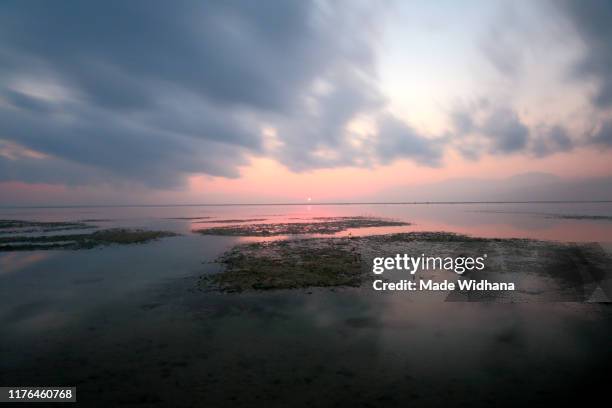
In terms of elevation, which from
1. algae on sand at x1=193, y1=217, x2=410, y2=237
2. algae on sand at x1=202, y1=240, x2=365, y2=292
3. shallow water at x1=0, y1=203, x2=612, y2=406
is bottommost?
shallow water at x1=0, y1=203, x2=612, y2=406

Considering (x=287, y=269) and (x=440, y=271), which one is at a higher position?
(x=287, y=269)

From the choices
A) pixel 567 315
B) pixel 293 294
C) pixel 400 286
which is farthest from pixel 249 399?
pixel 567 315

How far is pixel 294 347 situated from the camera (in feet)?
32.4

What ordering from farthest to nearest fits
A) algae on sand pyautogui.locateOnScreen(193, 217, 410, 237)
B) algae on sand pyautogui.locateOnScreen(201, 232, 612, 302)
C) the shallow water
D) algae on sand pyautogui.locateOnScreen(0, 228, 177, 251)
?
algae on sand pyautogui.locateOnScreen(193, 217, 410, 237), algae on sand pyautogui.locateOnScreen(0, 228, 177, 251), algae on sand pyautogui.locateOnScreen(201, 232, 612, 302), the shallow water

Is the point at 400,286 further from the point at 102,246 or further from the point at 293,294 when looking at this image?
the point at 102,246

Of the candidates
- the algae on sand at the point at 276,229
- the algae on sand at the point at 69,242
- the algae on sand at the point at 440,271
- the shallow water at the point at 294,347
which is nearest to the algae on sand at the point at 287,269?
the algae on sand at the point at 440,271

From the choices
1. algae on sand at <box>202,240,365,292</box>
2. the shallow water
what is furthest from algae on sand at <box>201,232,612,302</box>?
the shallow water

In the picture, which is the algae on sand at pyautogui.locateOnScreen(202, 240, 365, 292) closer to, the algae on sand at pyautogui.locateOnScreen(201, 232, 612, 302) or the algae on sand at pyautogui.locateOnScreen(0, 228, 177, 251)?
the algae on sand at pyautogui.locateOnScreen(201, 232, 612, 302)

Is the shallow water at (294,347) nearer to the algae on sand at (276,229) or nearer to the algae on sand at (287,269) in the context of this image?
the algae on sand at (287,269)

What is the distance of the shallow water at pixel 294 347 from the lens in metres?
7.52

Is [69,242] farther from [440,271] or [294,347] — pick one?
[440,271]

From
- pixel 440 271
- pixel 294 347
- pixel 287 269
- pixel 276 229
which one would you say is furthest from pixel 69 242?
pixel 440 271

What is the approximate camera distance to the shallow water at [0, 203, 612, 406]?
296 inches

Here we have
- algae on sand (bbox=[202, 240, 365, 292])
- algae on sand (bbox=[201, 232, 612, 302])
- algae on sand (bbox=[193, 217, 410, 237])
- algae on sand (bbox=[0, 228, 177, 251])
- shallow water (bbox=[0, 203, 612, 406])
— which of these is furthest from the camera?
algae on sand (bbox=[193, 217, 410, 237])
